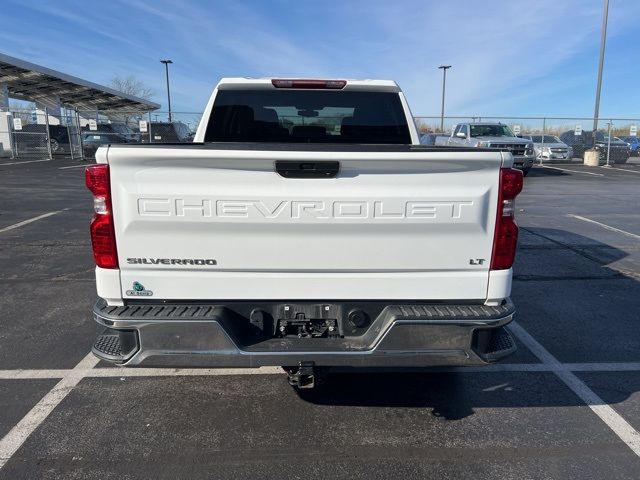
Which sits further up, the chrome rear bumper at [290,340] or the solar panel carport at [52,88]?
the solar panel carport at [52,88]

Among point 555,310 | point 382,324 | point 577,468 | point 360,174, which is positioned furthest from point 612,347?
point 360,174

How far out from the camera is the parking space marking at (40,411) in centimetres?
298

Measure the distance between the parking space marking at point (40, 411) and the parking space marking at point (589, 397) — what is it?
3610 millimetres

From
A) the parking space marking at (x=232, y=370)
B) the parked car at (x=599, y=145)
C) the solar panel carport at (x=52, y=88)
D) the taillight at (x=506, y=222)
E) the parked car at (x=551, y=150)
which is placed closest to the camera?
the taillight at (x=506, y=222)

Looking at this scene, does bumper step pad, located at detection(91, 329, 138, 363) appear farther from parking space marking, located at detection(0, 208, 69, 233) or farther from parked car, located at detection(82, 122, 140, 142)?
parked car, located at detection(82, 122, 140, 142)

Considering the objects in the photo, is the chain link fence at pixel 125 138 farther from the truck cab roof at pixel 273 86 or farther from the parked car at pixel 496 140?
the truck cab roof at pixel 273 86

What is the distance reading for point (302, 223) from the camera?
2697 millimetres

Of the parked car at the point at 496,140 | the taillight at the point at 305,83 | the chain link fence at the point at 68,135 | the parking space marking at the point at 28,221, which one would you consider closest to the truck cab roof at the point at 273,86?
the taillight at the point at 305,83

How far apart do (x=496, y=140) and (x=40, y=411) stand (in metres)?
18.4

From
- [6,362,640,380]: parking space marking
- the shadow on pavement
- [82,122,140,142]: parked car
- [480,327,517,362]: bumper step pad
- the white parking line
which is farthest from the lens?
[82,122,140,142]: parked car

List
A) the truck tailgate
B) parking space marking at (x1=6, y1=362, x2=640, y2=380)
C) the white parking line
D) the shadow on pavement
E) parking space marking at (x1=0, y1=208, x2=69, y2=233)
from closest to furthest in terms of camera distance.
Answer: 1. the truck tailgate
2. the shadow on pavement
3. parking space marking at (x1=6, y1=362, x2=640, y2=380)
4. parking space marking at (x1=0, y1=208, x2=69, y2=233)
5. the white parking line

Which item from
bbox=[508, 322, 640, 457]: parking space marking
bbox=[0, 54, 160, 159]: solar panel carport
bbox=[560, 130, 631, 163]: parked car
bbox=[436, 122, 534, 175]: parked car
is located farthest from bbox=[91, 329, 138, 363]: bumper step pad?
bbox=[560, 130, 631, 163]: parked car

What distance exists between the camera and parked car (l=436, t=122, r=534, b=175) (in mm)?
19078

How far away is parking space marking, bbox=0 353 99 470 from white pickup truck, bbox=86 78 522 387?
801 mm
